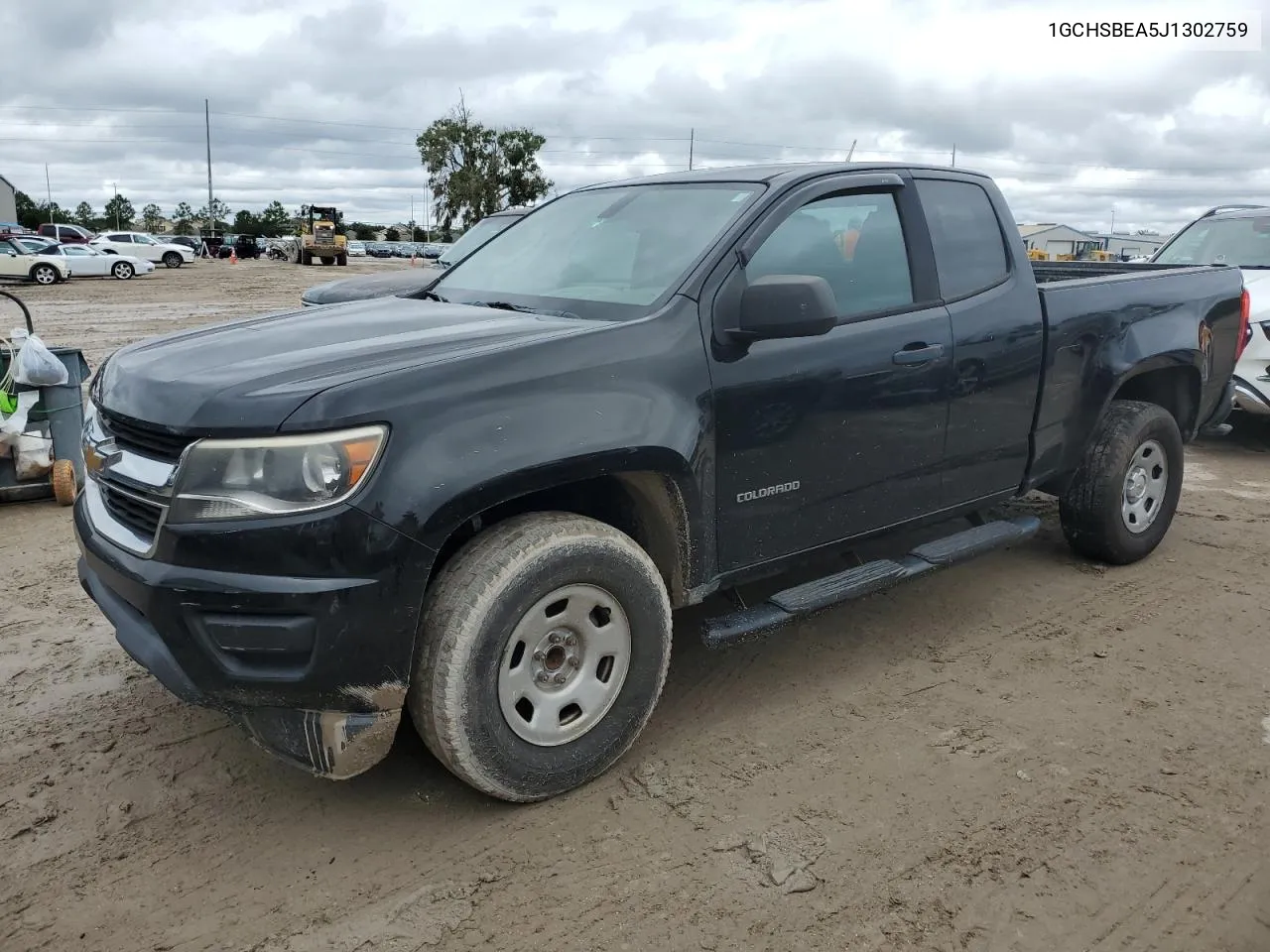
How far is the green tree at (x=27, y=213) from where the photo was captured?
88.9 metres

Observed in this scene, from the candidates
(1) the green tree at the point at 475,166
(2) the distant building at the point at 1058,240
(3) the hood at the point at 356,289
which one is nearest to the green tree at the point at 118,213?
(1) the green tree at the point at 475,166

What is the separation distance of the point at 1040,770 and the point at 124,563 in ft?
9.07

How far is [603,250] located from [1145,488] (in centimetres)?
311

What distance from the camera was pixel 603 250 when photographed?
378 centimetres

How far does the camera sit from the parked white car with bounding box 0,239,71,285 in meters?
27.4

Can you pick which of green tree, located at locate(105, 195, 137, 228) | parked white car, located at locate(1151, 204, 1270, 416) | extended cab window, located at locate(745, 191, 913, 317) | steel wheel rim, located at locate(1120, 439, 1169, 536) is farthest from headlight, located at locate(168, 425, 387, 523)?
green tree, located at locate(105, 195, 137, 228)

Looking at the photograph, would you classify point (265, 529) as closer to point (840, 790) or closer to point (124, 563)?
point (124, 563)

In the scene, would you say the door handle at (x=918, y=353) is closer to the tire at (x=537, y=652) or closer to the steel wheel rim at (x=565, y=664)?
the tire at (x=537, y=652)

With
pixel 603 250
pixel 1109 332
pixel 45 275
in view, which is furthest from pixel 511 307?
pixel 45 275

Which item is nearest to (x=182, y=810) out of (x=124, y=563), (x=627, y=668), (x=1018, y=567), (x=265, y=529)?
(x=124, y=563)

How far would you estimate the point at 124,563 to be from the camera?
108 inches

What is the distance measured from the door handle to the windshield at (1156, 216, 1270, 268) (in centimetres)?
585

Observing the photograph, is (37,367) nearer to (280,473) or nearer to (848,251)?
(280,473)

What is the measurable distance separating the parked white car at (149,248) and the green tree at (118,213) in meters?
65.4
